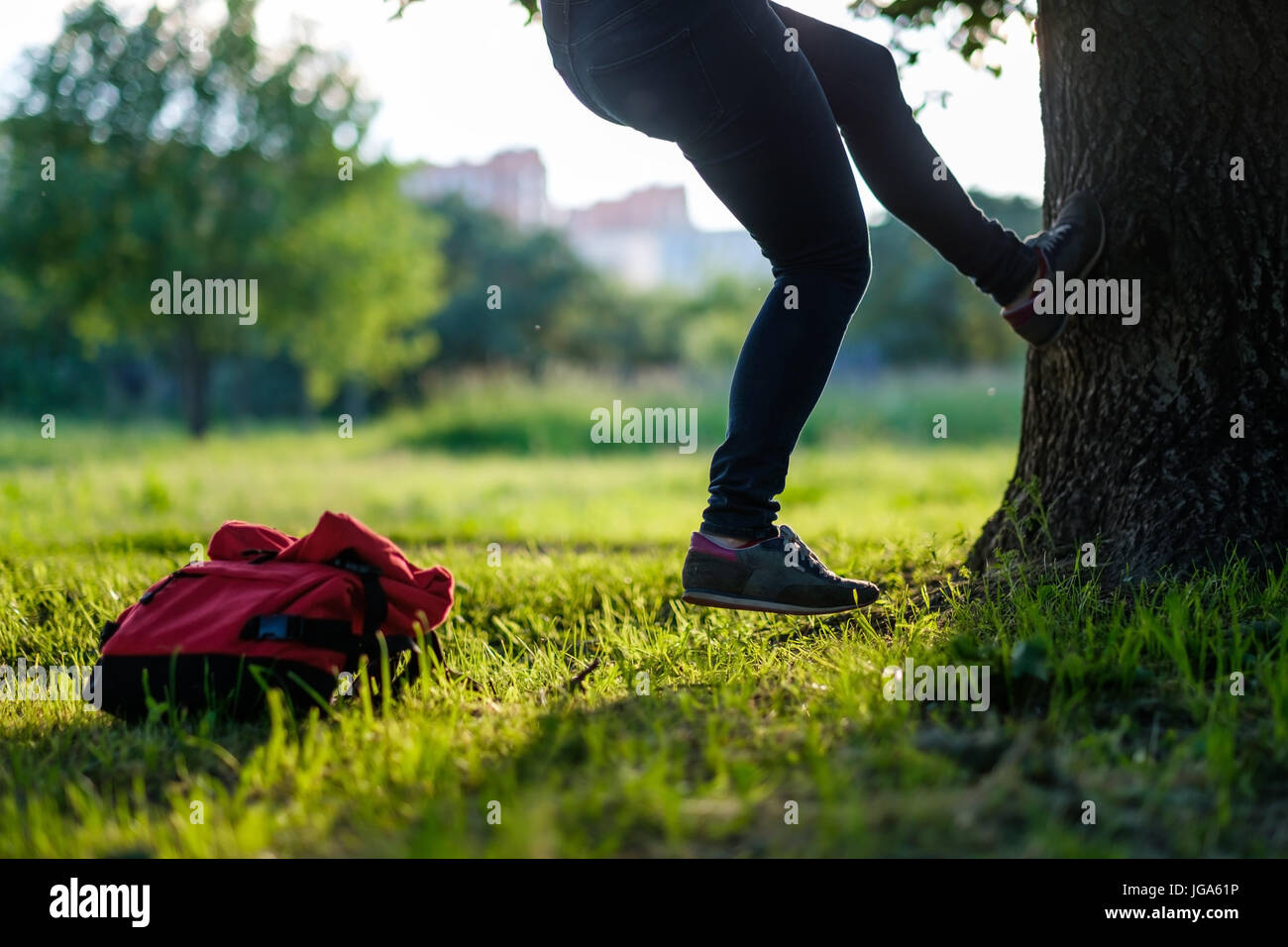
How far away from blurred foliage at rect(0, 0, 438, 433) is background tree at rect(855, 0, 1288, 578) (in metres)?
16.9

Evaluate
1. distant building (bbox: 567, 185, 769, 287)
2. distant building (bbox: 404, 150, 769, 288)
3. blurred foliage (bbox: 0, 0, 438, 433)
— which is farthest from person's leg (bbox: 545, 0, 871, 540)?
distant building (bbox: 567, 185, 769, 287)

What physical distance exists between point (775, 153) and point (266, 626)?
143 cm

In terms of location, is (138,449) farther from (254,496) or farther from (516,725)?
(516,725)

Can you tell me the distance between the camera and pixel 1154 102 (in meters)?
2.54

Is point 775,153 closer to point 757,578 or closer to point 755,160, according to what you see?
point 755,160

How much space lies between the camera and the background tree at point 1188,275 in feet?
8.12

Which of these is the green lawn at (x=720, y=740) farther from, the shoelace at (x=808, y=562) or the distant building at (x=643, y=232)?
the distant building at (x=643, y=232)

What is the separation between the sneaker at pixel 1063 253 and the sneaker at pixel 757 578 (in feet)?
2.83

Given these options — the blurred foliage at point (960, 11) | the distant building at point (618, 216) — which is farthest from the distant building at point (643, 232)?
the blurred foliage at point (960, 11)

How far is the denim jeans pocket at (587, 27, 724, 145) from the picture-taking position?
1.92 m

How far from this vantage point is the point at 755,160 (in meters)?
1.99

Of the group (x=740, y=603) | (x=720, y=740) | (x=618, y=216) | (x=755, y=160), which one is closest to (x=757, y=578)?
(x=740, y=603)
